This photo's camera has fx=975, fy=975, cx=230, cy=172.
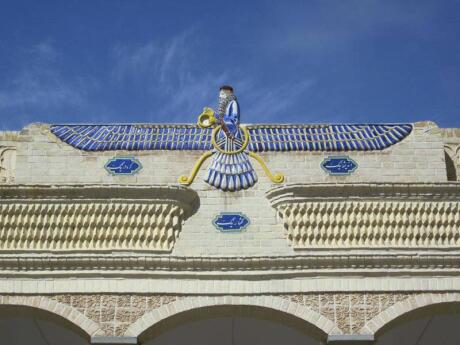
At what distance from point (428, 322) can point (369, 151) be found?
8.81 ft

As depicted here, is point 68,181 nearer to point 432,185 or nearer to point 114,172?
point 114,172

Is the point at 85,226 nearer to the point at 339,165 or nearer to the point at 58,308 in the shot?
the point at 58,308

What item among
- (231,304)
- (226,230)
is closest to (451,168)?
(226,230)

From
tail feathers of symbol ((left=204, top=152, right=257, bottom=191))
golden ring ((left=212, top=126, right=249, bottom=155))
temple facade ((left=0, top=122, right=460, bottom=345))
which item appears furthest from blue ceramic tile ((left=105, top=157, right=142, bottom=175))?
golden ring ((left=212, top=126, right=249, bottom=155))

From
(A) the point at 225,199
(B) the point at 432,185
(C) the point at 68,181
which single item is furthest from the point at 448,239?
(C) the point at 68,181

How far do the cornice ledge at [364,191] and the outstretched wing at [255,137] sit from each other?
86 centimetres

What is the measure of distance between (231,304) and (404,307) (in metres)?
2.29

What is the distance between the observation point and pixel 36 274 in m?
13.0

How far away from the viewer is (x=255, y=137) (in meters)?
14.2

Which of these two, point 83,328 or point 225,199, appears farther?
point 225,199

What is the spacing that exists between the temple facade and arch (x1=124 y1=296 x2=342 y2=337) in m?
0.02

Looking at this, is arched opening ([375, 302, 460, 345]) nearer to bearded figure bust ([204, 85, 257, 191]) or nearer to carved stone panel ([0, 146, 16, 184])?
bearded figure bust ([204, 85, 257, 191])

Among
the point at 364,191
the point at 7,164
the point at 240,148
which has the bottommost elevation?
the point at 364,191

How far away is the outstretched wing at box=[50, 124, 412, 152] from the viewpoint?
14.0 meters
